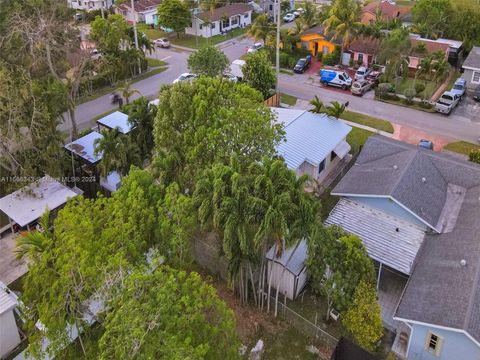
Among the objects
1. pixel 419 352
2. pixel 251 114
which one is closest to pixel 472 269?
pixel 419 352

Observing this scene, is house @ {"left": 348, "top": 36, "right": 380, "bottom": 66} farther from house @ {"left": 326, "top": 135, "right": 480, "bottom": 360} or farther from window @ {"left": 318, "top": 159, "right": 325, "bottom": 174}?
window @ {"left": 318, "top": 159, "right": 325, "bottom": 174}

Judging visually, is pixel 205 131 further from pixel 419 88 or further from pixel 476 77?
pixel 476 77

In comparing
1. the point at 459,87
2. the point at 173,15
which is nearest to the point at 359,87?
the point at 459,87

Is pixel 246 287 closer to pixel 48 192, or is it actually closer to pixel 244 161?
pixel 244 161

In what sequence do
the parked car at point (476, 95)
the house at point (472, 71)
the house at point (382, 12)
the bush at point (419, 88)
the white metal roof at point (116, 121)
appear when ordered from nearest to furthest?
1. the white metal roof at point (116, 121)
2. the parked car at point (476, 95)
3. the bush at point (419, 88)
4. the house at point (472, 71)
5. the house at point (382, 12)

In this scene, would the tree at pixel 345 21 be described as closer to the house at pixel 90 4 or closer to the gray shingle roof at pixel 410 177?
the gray shingle roof at pixel 410 177

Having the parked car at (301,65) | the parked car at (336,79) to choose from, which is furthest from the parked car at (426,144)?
the parked car at (301,65)
